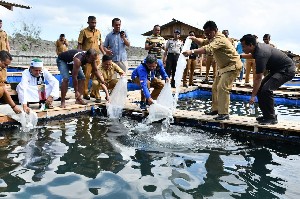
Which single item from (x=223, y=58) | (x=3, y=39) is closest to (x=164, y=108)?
(x=223, y=58)

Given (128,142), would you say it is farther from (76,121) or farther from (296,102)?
(296,102)

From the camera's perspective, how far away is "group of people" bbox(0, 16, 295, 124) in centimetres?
604

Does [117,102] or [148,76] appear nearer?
[148,76]

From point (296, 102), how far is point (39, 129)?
29.9ft

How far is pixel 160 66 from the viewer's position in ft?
26.1

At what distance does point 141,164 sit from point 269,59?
10.4 feet

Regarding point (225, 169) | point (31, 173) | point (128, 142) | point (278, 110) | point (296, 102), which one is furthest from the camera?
point (296, 102)

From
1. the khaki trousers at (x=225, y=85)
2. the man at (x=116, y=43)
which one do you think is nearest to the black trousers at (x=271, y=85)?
the khaki trousers at (x=225, y=85)

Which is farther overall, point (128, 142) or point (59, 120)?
point (59, 120)

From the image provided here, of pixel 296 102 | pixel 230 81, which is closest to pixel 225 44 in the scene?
pixel 230 81

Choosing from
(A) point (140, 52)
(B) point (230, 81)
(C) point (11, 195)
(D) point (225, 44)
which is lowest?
(C) point (11, 195)

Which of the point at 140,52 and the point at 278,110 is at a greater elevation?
the point at 140,52

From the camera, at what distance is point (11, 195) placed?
3.67m

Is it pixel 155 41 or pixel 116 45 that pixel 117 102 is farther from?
pixel 155 41
